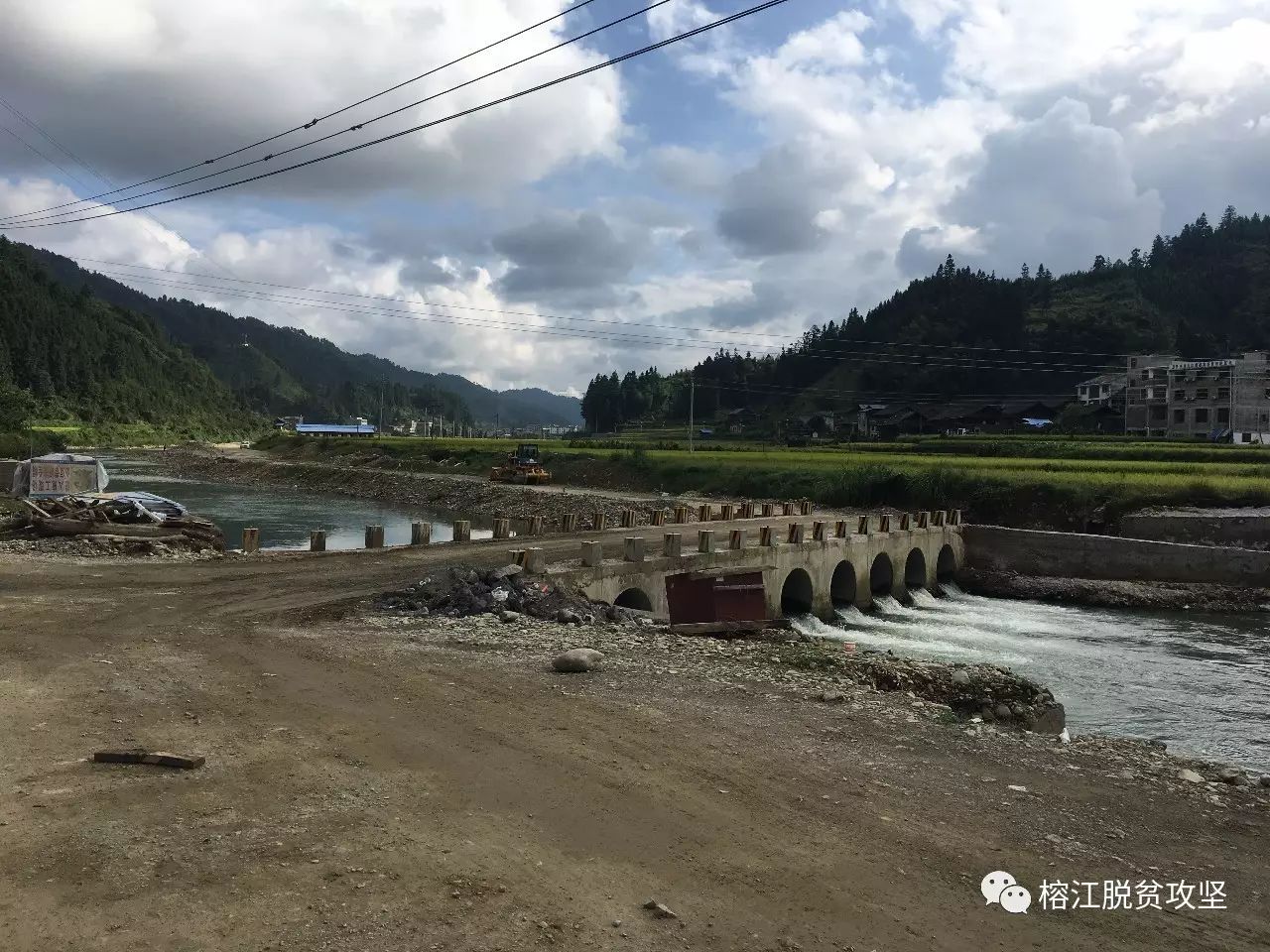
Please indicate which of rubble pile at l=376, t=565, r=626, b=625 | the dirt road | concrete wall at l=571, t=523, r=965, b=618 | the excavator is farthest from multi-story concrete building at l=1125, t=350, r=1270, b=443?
the dirt road

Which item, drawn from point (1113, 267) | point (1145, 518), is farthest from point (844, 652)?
point (1113, 267)

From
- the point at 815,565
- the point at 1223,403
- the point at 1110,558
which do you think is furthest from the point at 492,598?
the point at 1223,403

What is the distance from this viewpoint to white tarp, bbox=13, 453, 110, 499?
29.7 m

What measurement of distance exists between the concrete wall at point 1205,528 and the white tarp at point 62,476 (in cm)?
4278

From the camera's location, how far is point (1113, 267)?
194 metres

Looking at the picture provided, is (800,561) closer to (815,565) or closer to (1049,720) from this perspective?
(815,565)

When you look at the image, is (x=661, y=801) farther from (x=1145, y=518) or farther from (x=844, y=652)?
(x=1145, y=518)

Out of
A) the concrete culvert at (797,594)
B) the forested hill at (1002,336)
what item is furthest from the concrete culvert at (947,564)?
the forested hill at (1002,336)

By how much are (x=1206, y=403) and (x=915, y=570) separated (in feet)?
216

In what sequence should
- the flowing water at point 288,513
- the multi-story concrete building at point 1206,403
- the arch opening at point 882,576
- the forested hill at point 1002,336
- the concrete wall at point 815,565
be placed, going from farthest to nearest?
the forested hill at point 1002,336 < the multi-story concrete building at point 1206,403 < the flowing water at point 288,513 < the arch opening at point 882,576 < the concrete wall at point 815,565

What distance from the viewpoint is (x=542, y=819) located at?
23.9 feet

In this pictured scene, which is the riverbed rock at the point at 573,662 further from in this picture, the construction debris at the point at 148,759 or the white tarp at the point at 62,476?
the white tarp at the point at 62,476

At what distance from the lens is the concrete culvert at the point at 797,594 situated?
30.5 metres

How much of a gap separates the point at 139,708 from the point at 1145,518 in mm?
39961
